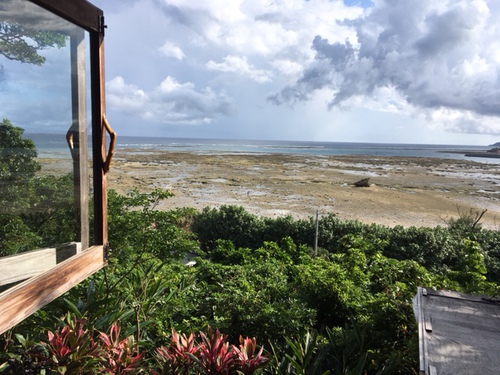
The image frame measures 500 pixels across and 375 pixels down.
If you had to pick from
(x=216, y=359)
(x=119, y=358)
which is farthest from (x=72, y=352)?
(x=216, y=359)

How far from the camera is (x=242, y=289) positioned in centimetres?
450

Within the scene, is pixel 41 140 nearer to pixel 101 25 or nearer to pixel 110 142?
pixel 110 142

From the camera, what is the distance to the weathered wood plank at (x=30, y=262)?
1769 millimetres

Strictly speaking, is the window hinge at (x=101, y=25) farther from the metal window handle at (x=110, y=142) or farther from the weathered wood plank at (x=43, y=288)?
the weathered wood plank at (x=43, y=288)

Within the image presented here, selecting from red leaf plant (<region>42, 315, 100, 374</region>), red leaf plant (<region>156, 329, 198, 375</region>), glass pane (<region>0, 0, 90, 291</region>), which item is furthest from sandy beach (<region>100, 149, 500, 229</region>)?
glass pane (<region>0, 0, 90, 291</region>)

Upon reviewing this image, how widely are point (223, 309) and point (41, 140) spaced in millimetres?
2634

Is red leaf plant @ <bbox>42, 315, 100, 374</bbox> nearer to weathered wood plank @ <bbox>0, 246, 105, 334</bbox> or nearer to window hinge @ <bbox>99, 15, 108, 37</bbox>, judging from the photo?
weathered wood plank @ <bbox>0, 246, 105, 334</bbox>

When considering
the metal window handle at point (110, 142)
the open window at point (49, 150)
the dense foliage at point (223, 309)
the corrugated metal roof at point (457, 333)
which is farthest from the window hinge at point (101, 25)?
the corrugated metal roof at point (457, 333)

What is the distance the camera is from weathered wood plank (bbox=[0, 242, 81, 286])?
177 cm

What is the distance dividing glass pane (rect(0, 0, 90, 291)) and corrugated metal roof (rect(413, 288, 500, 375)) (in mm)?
2055

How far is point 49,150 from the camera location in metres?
1.97

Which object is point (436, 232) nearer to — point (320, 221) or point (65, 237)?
point (320, 221)

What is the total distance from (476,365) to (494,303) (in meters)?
1.14

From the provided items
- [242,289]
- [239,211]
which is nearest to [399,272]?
[242,289]
